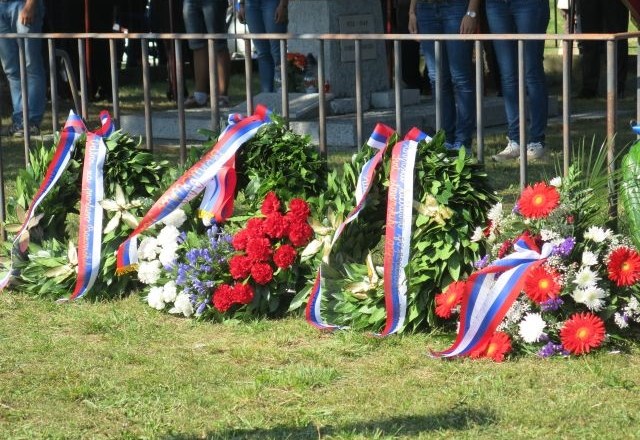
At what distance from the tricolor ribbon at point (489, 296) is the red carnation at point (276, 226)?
92cm

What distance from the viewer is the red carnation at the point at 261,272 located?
516cm

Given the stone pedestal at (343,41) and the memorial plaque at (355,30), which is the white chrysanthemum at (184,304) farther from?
the memorial plaque at (355,30)

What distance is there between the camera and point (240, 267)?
5.18 meters

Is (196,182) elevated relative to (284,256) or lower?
elevated

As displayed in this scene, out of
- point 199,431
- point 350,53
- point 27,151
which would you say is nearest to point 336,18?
point 350,53

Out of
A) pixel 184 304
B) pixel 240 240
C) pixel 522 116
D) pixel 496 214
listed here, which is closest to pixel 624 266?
pixel 496 214

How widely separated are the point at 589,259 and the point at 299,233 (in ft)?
4.04

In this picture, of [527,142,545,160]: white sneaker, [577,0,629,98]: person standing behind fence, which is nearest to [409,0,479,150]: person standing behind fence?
[527,142,545,160]: white sneaker

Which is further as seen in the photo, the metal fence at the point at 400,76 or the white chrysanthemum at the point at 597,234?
the metal fence at the point at 400,76

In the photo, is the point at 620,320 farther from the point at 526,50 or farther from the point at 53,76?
the point at 526,50

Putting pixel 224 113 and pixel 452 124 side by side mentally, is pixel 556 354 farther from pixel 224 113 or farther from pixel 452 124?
pixel 224 113

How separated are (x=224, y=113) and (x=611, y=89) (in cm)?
638

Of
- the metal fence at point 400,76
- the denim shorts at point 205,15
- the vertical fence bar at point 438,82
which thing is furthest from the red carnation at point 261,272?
the denim shorts at point 205,15

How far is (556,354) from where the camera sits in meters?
4.57
